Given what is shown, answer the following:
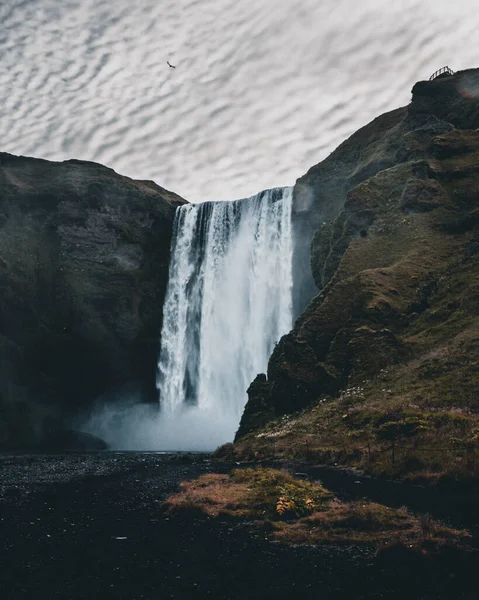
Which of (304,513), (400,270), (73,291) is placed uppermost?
(73,291)

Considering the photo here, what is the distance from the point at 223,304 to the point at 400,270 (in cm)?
3770

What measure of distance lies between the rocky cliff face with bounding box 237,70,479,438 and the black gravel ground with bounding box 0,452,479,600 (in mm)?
20709

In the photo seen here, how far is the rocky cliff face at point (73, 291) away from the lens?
88188 millimetres

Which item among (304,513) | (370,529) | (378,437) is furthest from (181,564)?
(378,437)

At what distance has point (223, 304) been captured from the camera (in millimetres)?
89938

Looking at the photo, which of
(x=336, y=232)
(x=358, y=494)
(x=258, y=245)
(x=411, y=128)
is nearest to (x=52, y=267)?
(x=258, y=245)

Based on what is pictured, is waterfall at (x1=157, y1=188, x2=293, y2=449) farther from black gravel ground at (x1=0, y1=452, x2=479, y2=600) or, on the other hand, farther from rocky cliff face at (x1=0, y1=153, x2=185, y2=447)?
black gravel ground at (x1=0, y1=452, x2=479, y2=600)

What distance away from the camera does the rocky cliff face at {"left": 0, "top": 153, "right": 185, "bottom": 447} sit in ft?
289

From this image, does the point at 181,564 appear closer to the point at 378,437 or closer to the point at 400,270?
the point at 378,437

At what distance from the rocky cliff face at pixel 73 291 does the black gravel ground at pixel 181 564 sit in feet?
218

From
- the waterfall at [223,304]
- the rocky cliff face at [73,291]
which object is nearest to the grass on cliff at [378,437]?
the waterfall at [223,304]

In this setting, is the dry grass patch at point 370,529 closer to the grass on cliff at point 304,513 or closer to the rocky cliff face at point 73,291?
the grass on cliff at point 304,513

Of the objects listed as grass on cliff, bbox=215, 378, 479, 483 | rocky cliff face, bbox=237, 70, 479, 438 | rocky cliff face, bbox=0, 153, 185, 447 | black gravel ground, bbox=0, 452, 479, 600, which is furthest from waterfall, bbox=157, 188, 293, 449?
black gravel ground, bbox=0, 452, 479, 600

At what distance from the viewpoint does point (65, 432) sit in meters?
89.9
